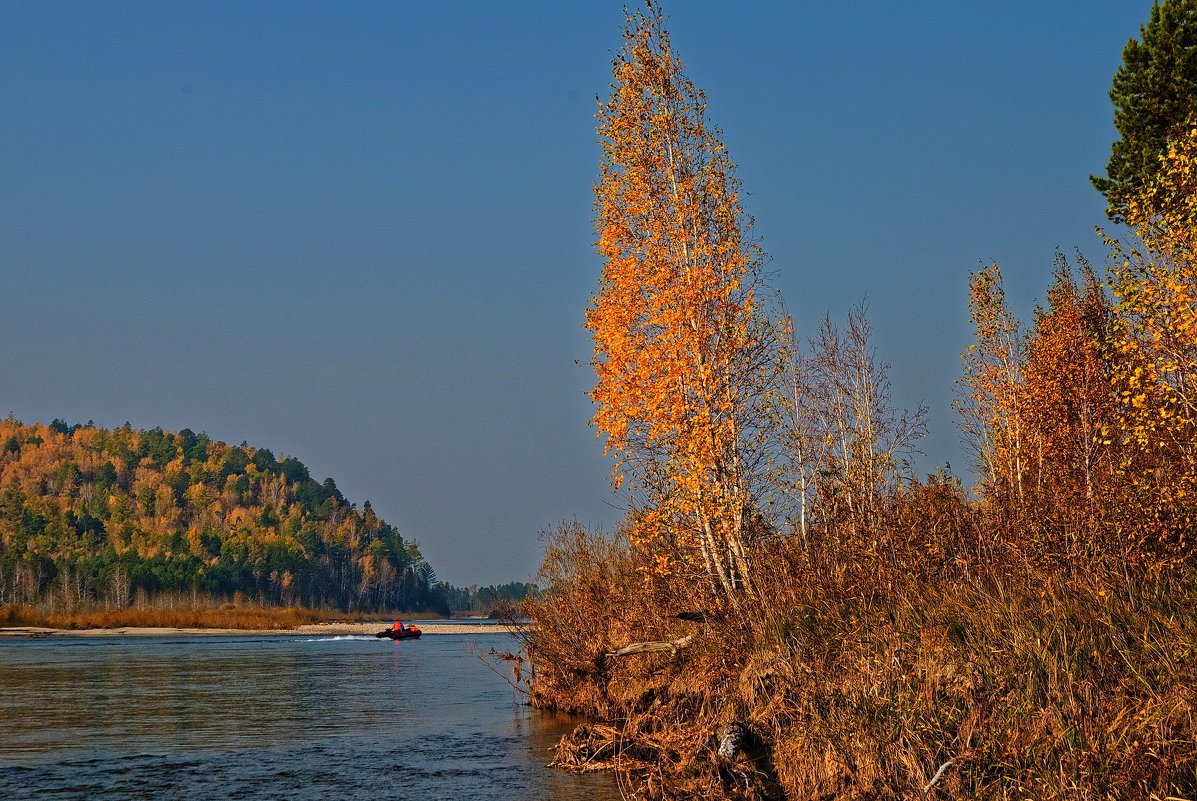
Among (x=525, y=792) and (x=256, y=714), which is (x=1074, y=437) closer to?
(x=525, y=792)

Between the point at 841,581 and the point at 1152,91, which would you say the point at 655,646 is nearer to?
the point at 841,581

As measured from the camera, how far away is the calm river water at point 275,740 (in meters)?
17.1

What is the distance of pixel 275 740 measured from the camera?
76.6 feet

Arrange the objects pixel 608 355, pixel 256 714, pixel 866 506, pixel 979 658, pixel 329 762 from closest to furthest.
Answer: pixel 979 658 < pixel 866 506 < pixel 329 762 < pixel 608 355 < pixel 256 714

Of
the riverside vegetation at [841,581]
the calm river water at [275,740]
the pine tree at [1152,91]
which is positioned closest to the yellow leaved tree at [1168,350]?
the riverside vegetation at [841,581]

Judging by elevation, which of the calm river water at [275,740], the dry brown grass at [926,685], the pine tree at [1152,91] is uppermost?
the pine tree at [1152,91]

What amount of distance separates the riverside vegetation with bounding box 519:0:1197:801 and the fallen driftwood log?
0.05m

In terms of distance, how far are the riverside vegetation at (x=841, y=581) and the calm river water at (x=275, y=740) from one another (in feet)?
6.35

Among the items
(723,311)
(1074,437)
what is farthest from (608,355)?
(1074,437)

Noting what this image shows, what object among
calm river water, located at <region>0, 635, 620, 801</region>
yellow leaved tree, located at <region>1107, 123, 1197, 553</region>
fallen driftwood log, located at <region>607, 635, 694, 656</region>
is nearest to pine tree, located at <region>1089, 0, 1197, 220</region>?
yellow leaved tree, located at <region>1107, 123, 1197, 553</region>

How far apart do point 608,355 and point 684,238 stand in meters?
3.04

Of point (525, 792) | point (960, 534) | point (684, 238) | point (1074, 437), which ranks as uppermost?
point (684, 238)

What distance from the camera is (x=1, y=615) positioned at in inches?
5221

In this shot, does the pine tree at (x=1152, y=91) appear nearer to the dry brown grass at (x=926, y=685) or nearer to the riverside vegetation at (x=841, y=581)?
the riverside vegetation at (x=841, y=581)
